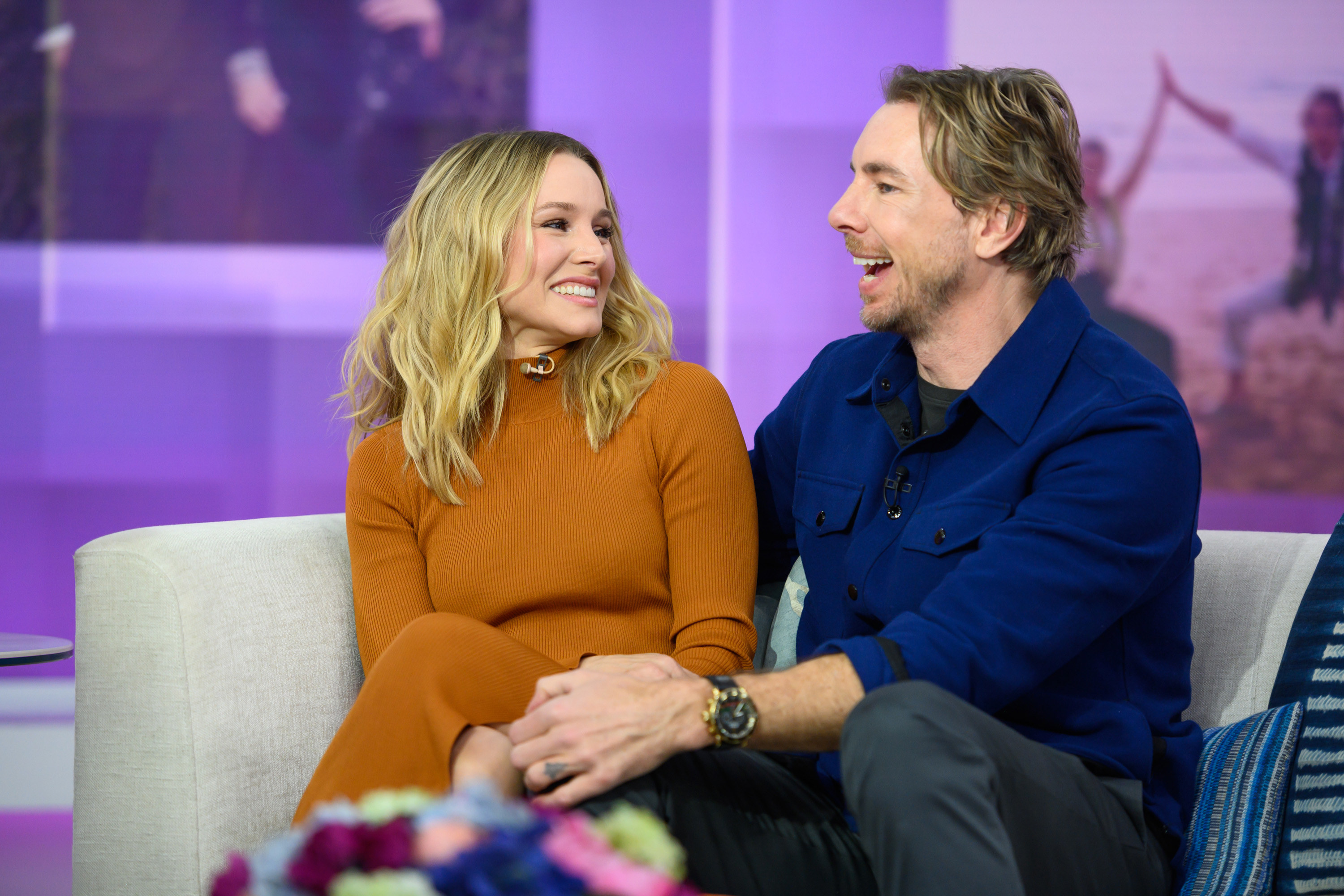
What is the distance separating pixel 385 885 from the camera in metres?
0.71

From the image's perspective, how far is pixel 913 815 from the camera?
3.64ft

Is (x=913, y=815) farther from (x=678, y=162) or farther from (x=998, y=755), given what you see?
(x=678, y=162)

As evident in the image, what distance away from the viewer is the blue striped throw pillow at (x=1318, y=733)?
1380 millimetres

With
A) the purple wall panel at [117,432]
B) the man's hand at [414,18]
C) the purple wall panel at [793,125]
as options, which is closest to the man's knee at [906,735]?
the purple wall panel at [793,125]

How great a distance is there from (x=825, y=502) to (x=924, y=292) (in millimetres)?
321

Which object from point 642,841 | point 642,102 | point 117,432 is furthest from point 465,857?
point 117,432

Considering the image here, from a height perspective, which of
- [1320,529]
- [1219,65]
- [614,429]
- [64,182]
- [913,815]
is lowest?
[1320,529]

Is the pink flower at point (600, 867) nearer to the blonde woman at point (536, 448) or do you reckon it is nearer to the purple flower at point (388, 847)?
the purple flower at point (388, 847)

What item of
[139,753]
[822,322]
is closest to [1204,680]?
[139,753]

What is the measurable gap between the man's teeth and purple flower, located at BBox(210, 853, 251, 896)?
3.89ft

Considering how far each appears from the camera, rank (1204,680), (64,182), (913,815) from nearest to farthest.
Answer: (913,815) → (1204,680) → (64,182)

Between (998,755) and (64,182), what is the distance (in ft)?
11.1

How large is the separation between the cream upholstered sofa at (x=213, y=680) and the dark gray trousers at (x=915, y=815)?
515 mm

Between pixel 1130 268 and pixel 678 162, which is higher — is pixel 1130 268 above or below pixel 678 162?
below
